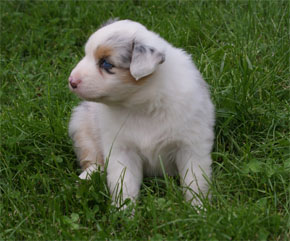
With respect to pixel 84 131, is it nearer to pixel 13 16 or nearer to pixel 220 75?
pixel 220 75

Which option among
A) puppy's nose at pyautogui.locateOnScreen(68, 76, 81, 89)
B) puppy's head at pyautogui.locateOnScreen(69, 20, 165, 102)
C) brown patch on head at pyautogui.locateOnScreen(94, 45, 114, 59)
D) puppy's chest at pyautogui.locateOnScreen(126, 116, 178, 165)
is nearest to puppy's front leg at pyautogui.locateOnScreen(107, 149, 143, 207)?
puppy's chest at pyautogui.locateOnScreen(126, 116, 178, 165)

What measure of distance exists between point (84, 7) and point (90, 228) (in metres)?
3.84

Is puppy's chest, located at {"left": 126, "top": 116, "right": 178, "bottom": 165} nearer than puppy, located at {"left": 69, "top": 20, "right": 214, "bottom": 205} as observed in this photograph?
No

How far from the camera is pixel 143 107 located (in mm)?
4066

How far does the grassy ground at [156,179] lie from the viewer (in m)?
3.73

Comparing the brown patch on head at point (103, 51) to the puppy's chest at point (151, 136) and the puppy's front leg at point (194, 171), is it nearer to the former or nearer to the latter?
the puppy's chest at point (151, 136)

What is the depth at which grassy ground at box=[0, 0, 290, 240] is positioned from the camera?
12.2 feet

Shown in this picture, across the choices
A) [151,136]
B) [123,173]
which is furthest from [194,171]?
[123,173]

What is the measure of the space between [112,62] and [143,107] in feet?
1.53

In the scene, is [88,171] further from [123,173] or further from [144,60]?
[144,60]

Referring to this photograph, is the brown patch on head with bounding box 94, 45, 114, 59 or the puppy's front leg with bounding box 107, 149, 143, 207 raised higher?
the brown patch on head with bounding box 94, 45, 114, 59

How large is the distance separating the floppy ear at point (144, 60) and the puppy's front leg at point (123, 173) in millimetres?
769

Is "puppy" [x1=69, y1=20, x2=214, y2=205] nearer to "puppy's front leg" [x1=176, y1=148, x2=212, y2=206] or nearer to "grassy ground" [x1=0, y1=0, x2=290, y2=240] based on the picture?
"puppy's front leg" [x1=176, y1=148, x2=212, y2=206]

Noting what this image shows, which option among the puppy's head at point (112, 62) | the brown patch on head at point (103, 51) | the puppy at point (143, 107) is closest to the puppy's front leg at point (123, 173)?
the puppy at point (143, 107)
